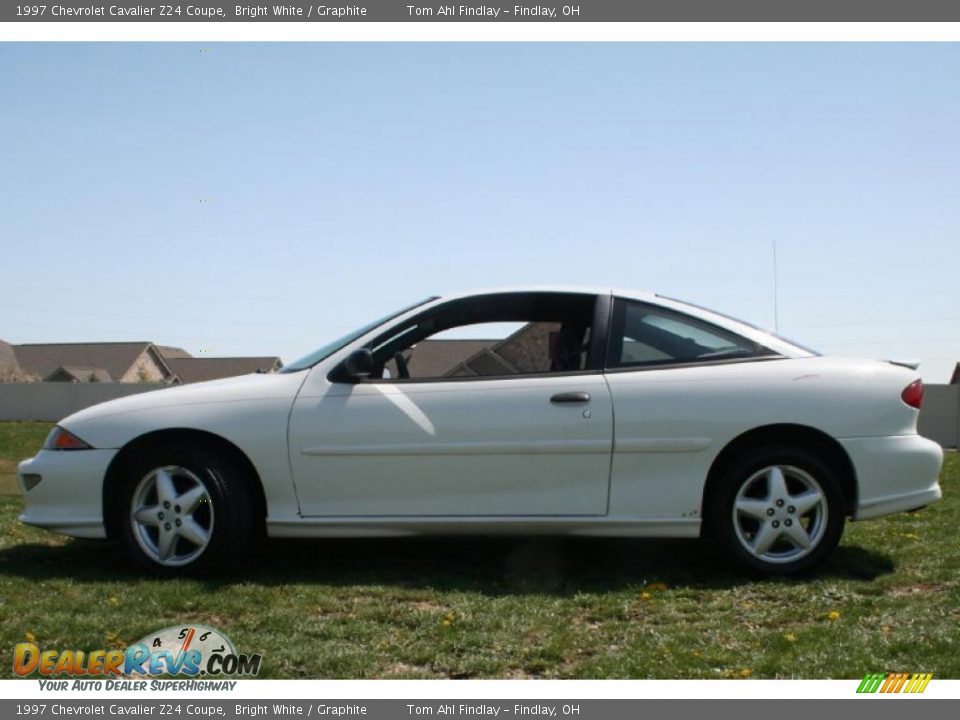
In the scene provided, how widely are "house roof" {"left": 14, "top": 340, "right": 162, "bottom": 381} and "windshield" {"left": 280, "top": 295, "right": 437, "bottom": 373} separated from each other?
60.6 meters

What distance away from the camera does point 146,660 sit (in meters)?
4.40

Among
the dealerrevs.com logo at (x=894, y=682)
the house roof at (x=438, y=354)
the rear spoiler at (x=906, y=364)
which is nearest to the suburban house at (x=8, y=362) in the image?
the house roof at (x=438, y=354)

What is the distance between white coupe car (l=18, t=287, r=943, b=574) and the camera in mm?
5773

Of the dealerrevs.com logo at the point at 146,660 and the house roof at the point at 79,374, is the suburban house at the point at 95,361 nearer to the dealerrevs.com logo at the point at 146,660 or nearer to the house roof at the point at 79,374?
the house roof at the point at 79,374

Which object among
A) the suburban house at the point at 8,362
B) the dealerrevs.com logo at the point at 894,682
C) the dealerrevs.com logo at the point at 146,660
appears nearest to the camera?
the dealerrevs.com logo at the point at 894,682

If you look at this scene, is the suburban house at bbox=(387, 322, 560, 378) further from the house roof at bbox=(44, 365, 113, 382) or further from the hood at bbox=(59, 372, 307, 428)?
the house roof at bbox=(44, 365, 113, 382)

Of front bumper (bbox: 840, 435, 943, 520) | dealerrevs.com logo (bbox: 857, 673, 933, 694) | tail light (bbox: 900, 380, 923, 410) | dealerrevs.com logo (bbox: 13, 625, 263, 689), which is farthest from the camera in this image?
tail light (bbox: 900, 380, 923, 410)

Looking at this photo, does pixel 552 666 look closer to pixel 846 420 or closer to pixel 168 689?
pixel 168 689

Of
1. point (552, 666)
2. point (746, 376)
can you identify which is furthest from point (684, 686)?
point (746, 376)

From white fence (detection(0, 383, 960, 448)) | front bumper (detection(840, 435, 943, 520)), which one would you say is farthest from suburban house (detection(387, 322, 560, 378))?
white fence (detection(0, 383, 960, 448))

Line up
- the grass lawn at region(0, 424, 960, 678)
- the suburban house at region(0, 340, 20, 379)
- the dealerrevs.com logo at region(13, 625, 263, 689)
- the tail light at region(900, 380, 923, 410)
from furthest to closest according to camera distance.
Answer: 1. the suburban house at region(0, 340, 20, 379)
2. the tail light at region(900, 380, 923, 410)
3. the grass lawn at region(0, 424, 960, 678)
4. the dealerrevs.com logo at region(13, 625, 263, 689)

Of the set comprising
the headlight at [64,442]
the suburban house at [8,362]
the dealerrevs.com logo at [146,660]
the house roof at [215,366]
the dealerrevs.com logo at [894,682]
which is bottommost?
the house roof at [215,366]

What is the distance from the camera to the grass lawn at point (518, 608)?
14.4 ft

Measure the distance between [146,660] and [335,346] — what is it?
2.32 m
